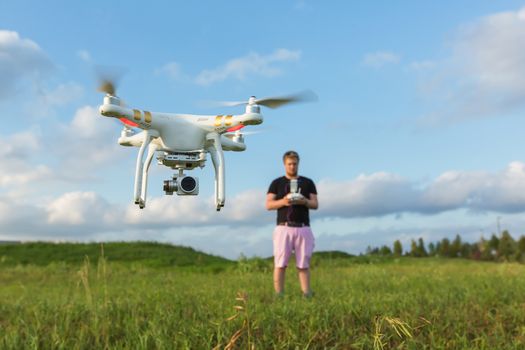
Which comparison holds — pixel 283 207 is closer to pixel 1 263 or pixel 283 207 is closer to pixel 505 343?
pixel 505 343

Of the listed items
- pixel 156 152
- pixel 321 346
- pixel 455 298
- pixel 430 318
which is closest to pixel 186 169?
pixel 156 152

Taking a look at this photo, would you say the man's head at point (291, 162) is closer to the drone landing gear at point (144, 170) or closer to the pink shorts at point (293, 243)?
the pink shorts at point (293, 243)

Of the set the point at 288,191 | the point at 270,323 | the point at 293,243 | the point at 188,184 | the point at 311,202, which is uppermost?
the point at 288,191

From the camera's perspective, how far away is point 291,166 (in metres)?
5.75

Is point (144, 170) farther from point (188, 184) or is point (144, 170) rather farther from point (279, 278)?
point (279, 278)

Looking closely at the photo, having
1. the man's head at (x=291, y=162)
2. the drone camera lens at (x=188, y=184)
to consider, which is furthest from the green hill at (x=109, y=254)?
the drone camera lens at (x=188, y=184)

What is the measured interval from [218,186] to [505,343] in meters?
Answer: 3.18

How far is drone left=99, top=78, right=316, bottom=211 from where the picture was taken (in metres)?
2.34

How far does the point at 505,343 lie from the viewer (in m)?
4.28

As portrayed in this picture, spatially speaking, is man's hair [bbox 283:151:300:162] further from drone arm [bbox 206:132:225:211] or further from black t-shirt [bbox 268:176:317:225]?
drone arm [bbox 206:132:225:211]

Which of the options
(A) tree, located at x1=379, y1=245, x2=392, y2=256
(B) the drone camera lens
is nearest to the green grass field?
(B) the drone camera lens

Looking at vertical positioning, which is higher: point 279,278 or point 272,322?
point 279,278

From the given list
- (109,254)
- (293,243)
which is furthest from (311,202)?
(109,254)

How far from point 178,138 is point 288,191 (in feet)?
11.6
